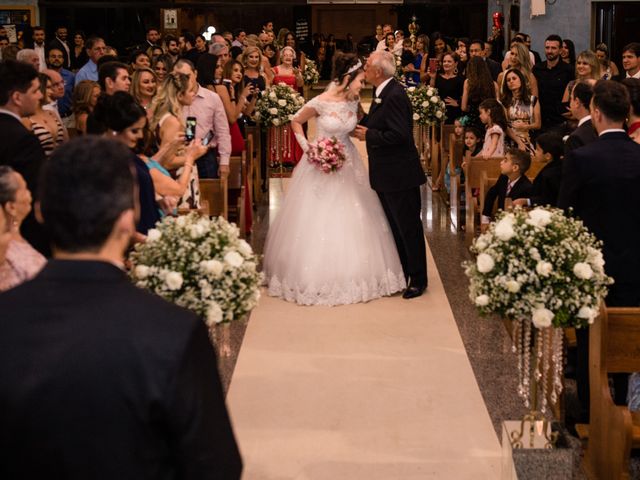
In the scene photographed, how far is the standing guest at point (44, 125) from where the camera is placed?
7.08 m

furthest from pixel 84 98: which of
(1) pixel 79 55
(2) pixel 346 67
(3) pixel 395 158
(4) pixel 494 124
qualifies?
(1) pixel 79 55

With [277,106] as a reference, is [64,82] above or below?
above

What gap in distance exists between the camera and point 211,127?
9.30 metres

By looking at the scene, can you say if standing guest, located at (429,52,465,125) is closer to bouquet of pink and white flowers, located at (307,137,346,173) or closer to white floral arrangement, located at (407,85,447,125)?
white floral arrangement, located at (407,85,447,125)

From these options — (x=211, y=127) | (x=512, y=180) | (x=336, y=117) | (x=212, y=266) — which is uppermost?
(x=336, y=117)

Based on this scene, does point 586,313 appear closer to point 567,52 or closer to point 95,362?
point 95,362

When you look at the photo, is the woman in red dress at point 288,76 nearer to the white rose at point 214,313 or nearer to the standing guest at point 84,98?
the standing guest at point 84,98

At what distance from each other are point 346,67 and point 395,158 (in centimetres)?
82

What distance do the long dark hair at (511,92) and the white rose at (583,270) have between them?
6609mm

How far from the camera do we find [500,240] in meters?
4.54

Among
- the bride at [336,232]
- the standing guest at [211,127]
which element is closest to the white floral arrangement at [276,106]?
the standing guest at [211,127]

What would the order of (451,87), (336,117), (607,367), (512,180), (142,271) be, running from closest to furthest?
(142,271) → (607,367) → (336,117) → (512,180) → (451,87)

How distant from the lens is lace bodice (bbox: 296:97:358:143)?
8.37m

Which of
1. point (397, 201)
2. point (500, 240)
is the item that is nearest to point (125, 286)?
point (500, 240)
